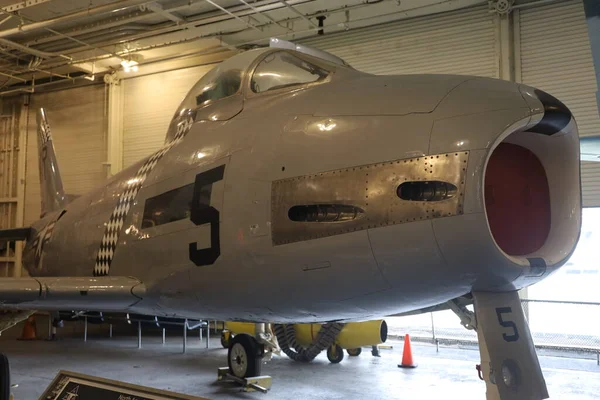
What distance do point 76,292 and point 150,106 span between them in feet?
39.4

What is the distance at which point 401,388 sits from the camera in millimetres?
8102

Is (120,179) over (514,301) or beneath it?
over

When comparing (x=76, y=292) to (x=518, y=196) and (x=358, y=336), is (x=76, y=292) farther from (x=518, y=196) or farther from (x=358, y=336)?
(x=358, y=336)

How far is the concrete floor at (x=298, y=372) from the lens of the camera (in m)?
7.85

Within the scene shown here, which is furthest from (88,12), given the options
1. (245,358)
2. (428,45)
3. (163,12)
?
(245,358)

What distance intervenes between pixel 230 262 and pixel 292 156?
0.84m

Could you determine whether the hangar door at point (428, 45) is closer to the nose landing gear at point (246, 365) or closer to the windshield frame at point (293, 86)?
the nose landing gear at point (246, 365)

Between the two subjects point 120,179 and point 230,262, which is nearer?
point 230,262

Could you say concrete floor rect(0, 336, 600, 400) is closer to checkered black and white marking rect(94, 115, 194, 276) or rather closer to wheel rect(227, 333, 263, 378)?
wheel rect(227, 333, 263, 378)

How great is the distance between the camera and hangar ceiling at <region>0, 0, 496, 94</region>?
11984mm

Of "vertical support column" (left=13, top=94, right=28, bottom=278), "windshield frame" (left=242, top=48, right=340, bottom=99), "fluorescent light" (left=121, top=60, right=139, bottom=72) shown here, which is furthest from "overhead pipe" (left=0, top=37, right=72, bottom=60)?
"windshield frame" (left=242, top=48, right=340, bottom=99)

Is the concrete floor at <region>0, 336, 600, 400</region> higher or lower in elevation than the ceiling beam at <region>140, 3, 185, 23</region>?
lower

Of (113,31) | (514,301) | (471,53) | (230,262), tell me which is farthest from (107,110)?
(514,301)

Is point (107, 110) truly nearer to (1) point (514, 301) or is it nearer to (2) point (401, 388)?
(2) point (401, 388)
